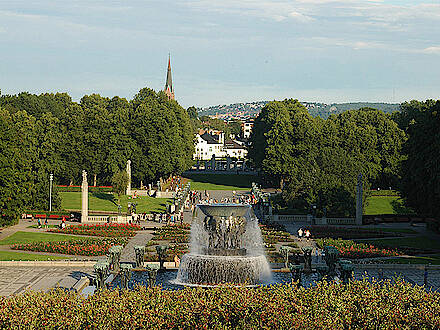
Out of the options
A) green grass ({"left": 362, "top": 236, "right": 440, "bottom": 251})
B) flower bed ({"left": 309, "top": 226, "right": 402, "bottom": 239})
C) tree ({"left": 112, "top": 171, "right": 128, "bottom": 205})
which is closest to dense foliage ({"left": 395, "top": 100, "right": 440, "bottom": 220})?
green grass ({"left": 362, "top": 236, "right": 440, "bottom": 251})

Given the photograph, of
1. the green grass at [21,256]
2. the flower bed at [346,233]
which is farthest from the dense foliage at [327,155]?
the green grass at [21,256]

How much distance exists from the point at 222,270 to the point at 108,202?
48526mm

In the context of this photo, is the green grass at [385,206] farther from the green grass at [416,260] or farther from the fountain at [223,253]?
the fountain at [223,253]

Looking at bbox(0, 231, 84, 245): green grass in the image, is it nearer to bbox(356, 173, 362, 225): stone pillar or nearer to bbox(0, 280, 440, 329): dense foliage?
bbox(356, 173, 362, 225): stone pillar

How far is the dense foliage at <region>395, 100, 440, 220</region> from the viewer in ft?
170

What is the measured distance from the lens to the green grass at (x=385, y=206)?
73500mm

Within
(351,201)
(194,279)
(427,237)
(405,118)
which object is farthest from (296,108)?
(194,279)

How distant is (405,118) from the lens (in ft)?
356

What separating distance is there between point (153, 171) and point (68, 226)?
36.1 metres

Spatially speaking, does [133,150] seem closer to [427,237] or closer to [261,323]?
[427,237]

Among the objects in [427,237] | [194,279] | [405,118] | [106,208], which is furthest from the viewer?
[405,118]

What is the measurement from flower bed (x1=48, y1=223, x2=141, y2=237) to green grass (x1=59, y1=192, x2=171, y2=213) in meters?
13.6

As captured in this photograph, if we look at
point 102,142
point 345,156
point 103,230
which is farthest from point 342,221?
point 102,142

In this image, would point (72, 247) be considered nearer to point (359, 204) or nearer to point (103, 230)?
point (103, 230)
